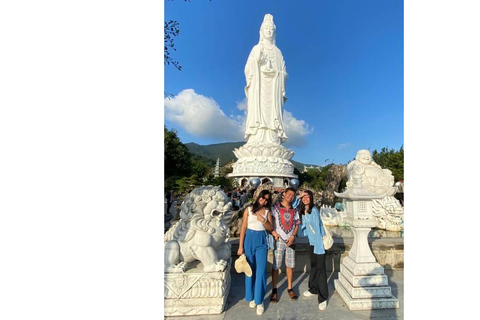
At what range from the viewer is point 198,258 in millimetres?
2865

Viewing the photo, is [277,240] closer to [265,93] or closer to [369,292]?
[369,292]

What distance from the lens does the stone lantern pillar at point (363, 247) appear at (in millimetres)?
2807

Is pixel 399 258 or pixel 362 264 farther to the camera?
pixel 399 258

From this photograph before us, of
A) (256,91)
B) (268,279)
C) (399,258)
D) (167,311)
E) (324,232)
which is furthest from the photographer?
(256,91)

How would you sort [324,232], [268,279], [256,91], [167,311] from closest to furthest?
[167,311], [324,232], [268,279], [256,91]

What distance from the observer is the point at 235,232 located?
16.8 feet

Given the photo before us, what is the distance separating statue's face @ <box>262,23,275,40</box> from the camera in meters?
12.5

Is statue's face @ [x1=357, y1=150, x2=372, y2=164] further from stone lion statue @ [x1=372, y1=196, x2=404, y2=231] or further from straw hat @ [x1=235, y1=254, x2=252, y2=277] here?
stone lion statue @ [x1=372, y1=196, x2=404, y2=231]

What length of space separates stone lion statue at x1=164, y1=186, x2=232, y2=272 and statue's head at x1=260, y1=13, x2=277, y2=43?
38.1 feet

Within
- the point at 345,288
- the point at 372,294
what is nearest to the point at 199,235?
the point at 345,288

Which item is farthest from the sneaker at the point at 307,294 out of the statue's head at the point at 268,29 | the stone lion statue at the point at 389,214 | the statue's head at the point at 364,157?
the statue's head at the point at 268,29

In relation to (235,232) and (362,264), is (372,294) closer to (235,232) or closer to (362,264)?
(362,264)

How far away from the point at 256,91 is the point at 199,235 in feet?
33.6

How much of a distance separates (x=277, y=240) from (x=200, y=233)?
2.83ft
